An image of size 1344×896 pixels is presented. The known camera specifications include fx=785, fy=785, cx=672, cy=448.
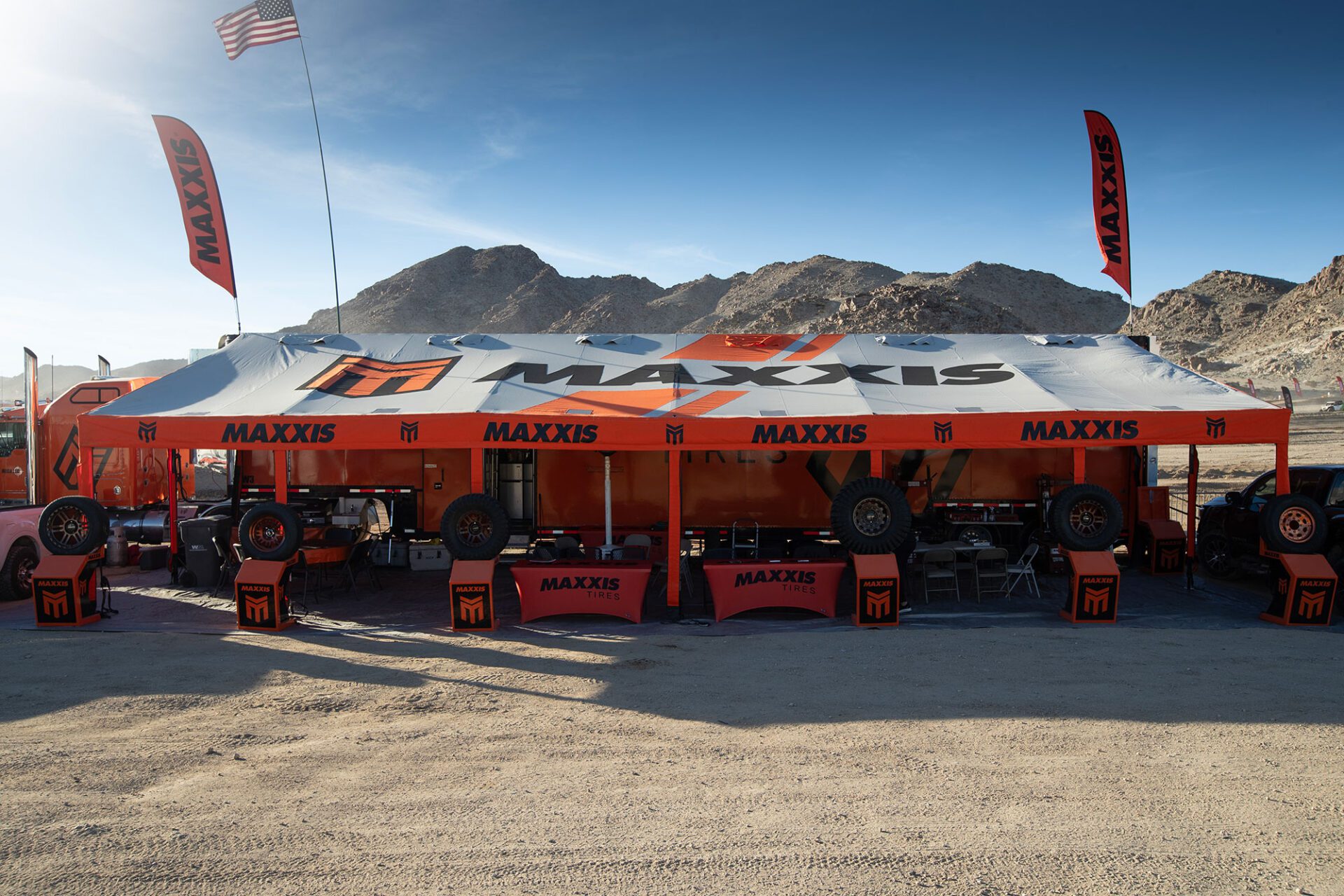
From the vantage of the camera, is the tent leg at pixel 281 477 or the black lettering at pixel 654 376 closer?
the tent leg at pixel 281 477

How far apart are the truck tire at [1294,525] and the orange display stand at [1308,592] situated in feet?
0.40

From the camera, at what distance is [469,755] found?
536 cm

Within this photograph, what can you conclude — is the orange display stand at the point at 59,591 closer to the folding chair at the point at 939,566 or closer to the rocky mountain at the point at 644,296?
the folding chair at the point at 939,566

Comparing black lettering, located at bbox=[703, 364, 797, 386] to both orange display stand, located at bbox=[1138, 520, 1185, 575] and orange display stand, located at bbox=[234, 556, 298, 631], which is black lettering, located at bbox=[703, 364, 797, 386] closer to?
orange display stand, located at bbox=[234, 556, 298, 631]

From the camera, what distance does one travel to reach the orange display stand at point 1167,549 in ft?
37.4

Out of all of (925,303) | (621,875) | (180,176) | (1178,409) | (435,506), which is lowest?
(621,875)

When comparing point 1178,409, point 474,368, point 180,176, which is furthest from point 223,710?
point 180,176

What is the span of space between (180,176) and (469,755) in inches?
524

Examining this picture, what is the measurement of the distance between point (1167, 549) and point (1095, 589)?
11.9 ft

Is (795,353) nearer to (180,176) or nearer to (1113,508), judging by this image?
(1113,508)


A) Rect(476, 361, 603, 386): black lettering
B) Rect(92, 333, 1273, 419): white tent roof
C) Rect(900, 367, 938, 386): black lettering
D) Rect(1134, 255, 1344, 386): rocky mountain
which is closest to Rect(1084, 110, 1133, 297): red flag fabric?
Rect(92, 333, 1273, 419): white tent roof

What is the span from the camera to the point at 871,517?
9023 millimetres

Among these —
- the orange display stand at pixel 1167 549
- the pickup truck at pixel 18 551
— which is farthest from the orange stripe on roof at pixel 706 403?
the pickup truck at pixel 18 551

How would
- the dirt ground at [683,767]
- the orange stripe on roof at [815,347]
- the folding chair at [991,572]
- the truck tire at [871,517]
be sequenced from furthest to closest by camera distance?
the orange stripe on roof at [815,347]
the folding chair at [991,572]
the truck tire at [871,517]
the dirt ground at [683,767]
